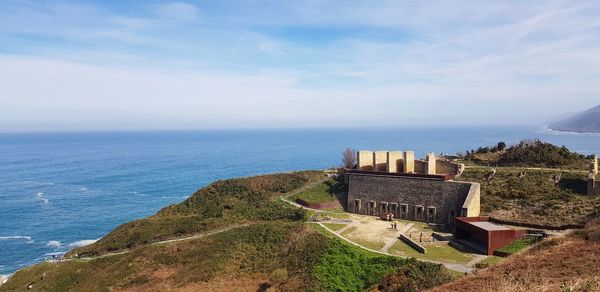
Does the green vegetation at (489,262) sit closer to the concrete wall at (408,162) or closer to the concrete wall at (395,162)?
the concrete wall at (408,162)

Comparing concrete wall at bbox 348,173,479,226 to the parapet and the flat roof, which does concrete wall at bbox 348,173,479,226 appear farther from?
the parapet

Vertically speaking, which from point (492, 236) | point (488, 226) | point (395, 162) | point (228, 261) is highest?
point (395, 162)

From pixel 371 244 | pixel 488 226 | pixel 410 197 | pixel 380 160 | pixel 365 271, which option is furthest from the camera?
pixel 380 160

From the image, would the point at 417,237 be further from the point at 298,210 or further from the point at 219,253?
the point at 219,253

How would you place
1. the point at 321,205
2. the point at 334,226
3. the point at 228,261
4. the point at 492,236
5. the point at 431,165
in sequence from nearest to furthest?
1. the point at 492,236
2. the point at 228,261
3. the point at 334,226
4. the point at 431,165
5. the point at 321,205

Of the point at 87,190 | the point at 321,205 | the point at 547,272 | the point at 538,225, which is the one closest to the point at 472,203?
the point at 538,225

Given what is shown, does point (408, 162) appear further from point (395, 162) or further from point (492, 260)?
point (492, 260)
